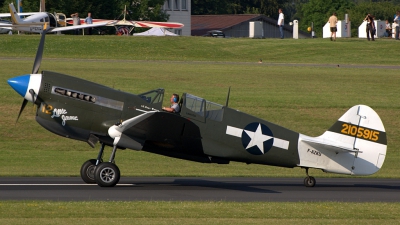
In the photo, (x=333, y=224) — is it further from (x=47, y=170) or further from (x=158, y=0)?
(x=158, y=0)

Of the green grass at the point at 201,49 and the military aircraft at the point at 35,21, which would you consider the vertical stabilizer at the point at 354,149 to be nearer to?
the green grass at the point at 201,49

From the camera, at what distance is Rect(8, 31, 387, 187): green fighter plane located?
48.4 feet

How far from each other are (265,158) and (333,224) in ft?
14.4

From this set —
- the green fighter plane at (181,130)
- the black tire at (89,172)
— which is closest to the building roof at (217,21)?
the green fighter plane at (181,130)

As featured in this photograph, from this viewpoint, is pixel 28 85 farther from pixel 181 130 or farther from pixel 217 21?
pixel 217 21

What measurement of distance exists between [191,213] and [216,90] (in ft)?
66.4

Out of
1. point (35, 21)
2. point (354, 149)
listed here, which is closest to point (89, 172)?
point (354, 149)

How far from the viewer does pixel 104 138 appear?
49.9 feet

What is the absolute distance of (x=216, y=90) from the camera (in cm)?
3197

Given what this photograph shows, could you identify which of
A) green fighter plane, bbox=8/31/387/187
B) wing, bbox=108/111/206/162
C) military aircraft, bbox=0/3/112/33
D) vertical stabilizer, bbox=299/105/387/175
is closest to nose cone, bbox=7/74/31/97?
green fighter plane, bbox=8/31/387/187

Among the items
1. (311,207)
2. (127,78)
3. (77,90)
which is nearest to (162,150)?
(77,90)

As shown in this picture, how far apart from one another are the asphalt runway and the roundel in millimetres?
909

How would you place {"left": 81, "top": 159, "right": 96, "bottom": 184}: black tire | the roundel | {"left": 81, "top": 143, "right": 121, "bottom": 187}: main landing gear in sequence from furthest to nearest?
{"left": 81, "top": 159, "right": 96, "bottom": 184}: black tire
the roundel
{"left": 81, "top": 143, "right": 121, "bottom": 187}: main landing gear

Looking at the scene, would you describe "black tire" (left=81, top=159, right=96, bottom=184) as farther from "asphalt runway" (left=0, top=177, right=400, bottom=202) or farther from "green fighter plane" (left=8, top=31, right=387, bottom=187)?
"asphalt runway" (left=0, top=177, right=400, bottom=202)
